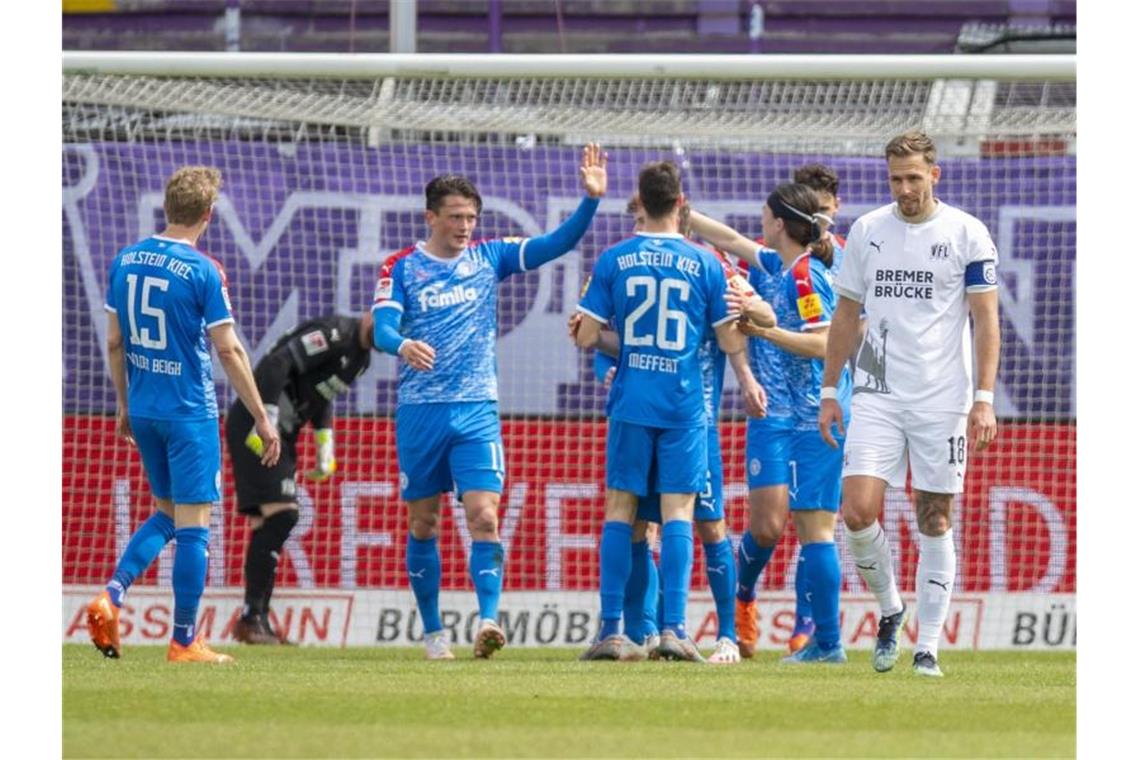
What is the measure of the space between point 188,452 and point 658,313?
7.56 ft

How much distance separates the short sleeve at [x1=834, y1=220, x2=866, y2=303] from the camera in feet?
27.7

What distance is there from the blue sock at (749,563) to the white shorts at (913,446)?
2.22m

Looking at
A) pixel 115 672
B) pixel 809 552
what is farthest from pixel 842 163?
pixel 115 672

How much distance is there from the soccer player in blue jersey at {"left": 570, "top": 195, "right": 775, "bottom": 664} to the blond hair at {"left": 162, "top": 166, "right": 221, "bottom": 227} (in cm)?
183

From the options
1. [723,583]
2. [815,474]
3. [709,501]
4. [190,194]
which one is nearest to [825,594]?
[723,583]

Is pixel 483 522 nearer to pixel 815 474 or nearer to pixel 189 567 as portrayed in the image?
pixel 189 567

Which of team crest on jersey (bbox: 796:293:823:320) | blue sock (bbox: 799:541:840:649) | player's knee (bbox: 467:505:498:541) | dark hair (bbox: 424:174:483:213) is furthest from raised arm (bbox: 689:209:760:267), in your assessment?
player's knee (bbox: 467:505:498:541)

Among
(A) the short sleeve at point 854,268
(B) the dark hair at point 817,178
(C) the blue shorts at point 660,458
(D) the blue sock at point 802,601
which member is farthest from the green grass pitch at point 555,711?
(B) the dark hair at point 817,178

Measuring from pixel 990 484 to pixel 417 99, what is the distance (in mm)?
4757

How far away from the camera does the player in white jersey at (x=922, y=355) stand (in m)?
8.23

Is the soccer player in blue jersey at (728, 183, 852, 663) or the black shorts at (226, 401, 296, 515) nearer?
the soccer player in blue jersey at (728, 183, 852, 663)

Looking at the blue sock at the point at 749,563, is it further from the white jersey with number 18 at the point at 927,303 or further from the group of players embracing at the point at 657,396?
the white jersey with number 18 at the point at 927,303

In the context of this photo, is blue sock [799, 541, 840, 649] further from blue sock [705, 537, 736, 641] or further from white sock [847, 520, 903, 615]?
white sock [847, 520, 903, 615]
